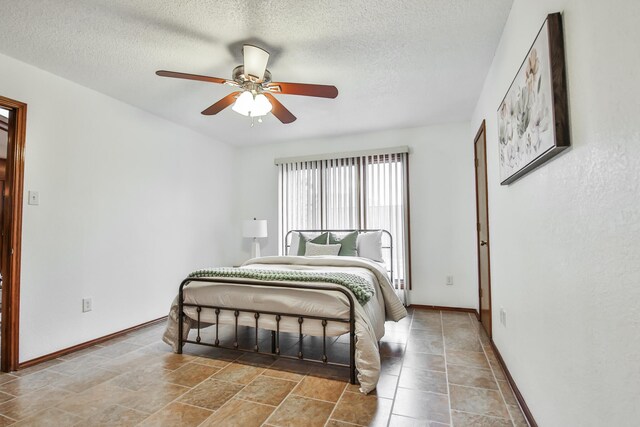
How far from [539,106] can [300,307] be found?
1.87 meters

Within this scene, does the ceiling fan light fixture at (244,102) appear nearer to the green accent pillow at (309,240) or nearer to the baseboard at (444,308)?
the green accent pillow at (309,240)

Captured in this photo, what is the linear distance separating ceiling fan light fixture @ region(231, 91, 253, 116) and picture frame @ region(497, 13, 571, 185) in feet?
5.74

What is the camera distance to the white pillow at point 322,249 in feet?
13.1

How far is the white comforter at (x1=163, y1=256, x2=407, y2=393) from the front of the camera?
6.99 ft

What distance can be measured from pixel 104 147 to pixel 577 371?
3.96 m

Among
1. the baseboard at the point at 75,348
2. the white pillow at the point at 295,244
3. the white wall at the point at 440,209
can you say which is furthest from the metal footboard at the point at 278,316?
the white wall at the point at 440,209

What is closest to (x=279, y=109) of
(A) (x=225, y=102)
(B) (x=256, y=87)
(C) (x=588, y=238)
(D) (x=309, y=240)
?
(B) (x=256, y=87)

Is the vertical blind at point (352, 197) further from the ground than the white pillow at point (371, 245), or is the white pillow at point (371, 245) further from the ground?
the vertical blind at point (352, 197)

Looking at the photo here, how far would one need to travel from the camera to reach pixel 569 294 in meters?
1.23

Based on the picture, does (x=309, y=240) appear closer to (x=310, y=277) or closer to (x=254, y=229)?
(x=254, y=229)

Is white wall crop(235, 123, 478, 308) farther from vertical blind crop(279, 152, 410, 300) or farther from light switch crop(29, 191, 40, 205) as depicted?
light switch crop(29, 191, 40, 205)

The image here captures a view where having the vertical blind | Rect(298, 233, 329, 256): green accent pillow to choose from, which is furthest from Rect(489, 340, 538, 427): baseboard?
Rect(298, 233, 329, 256): green accent pillow

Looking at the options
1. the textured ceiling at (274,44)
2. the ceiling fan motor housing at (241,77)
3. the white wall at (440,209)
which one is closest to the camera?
the textured ceiling at (274,44)

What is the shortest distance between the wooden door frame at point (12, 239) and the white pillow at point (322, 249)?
2722 mm
